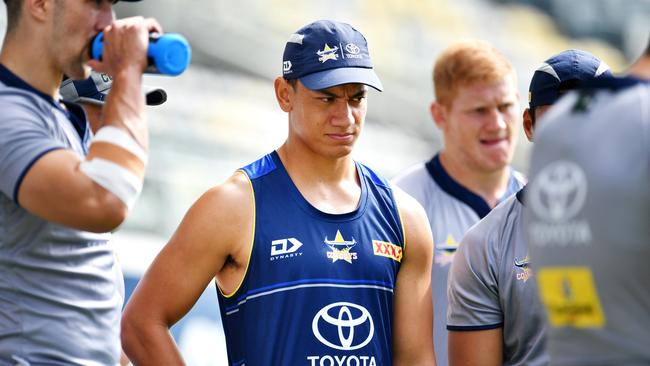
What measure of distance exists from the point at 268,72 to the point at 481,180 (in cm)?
478

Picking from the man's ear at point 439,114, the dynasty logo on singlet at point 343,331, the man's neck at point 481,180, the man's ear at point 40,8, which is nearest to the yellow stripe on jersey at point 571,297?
the dynasty logo on singlet at point 343,331

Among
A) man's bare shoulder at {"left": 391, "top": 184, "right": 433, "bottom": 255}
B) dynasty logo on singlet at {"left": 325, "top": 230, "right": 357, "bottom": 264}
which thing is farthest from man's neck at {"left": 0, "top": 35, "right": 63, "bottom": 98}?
man's bare shoulder at {"left": 391, "top": 184, "right": 433, "bottom": 255}

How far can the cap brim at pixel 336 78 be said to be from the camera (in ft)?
14.6

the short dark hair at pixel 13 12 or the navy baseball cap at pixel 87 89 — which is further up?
the navy baseball cap at pixel 87 89

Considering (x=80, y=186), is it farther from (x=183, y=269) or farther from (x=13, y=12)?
(x=183, y=269)

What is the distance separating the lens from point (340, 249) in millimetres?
4297

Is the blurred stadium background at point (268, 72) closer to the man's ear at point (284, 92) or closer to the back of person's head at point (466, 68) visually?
the back of person's head at point (466, 68)

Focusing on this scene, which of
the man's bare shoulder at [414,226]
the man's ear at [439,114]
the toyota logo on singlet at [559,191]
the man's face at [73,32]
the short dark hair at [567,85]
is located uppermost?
the man's ear at [439,114]

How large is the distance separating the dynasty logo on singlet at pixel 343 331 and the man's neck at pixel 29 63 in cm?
134

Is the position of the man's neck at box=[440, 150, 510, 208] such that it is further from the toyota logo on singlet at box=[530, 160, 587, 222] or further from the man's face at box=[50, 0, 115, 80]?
the toyota logo on singlet at box=[530, 160, 587, 222]

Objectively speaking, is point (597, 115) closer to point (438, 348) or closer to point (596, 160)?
point (596, 160)

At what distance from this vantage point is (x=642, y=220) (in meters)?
2.67

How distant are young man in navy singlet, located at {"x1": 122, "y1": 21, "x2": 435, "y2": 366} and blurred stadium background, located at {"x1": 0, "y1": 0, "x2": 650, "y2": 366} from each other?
2662 mm

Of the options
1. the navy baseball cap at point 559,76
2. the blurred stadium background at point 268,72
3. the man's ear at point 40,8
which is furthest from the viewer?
the blurred stadium background at point 268,72
